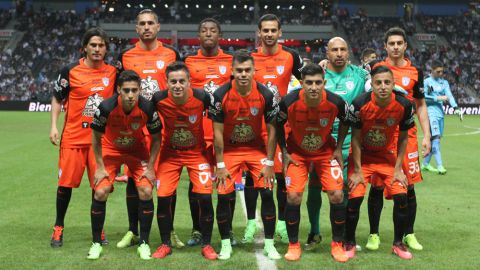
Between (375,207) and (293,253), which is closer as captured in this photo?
(293,253)

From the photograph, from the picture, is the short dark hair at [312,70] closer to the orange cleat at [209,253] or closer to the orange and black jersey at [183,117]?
the orange and black jersey at [183,117]

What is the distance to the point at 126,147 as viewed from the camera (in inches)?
251

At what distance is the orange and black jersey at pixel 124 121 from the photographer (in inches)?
239

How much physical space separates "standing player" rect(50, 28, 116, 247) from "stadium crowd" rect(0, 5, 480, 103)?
33.1 m

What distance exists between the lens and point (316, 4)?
5666 cm

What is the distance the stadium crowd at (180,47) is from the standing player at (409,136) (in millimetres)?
34103

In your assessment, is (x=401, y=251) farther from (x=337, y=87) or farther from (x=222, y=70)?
(x=222, y=70)

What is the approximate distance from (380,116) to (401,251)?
1449 mm

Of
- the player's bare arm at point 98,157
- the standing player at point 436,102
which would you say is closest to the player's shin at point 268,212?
the player's bare arm at point 98,157

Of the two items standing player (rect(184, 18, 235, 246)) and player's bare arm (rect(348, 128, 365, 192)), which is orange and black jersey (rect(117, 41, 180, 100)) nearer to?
standing player (rect(184, 18, 235, 246))

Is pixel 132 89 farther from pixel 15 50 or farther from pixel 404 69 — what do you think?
pixel 15 50

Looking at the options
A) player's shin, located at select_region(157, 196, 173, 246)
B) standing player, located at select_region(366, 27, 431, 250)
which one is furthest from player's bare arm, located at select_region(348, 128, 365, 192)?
player's shin, located at select_region(157, 196, 173, 246)

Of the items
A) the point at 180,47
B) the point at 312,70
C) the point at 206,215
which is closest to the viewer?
the point at 312,70

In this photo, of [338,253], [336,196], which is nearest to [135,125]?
[336,196]
